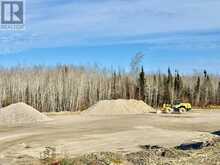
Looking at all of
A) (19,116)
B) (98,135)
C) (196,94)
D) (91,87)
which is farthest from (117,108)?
(98,135)

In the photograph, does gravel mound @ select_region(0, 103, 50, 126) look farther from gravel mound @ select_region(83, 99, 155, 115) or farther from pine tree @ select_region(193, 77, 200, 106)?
pine tree @ select_region(193, 77, 200, 106)

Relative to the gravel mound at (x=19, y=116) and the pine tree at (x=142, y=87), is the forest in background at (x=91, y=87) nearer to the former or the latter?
the pine tree at (x=142, y=87)

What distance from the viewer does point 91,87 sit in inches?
1483

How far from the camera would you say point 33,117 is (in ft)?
90.1

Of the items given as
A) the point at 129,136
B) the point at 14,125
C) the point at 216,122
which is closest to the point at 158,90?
the point at 216,122

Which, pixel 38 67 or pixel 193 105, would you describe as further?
pixel 193 105

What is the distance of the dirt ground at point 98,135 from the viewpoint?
16344 millimetres

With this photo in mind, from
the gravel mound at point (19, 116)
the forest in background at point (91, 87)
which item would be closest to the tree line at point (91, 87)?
the forest in background at point (91, 87)

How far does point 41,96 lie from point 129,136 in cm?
1563

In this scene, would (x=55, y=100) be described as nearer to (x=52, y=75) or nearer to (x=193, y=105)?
(x=52, y=75)

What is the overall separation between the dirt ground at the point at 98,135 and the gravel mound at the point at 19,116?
46.4 inches

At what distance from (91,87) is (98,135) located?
56.5ft

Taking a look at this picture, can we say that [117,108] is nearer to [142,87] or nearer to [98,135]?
[142,87]

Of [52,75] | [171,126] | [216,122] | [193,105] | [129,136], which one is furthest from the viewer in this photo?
[193,105]
